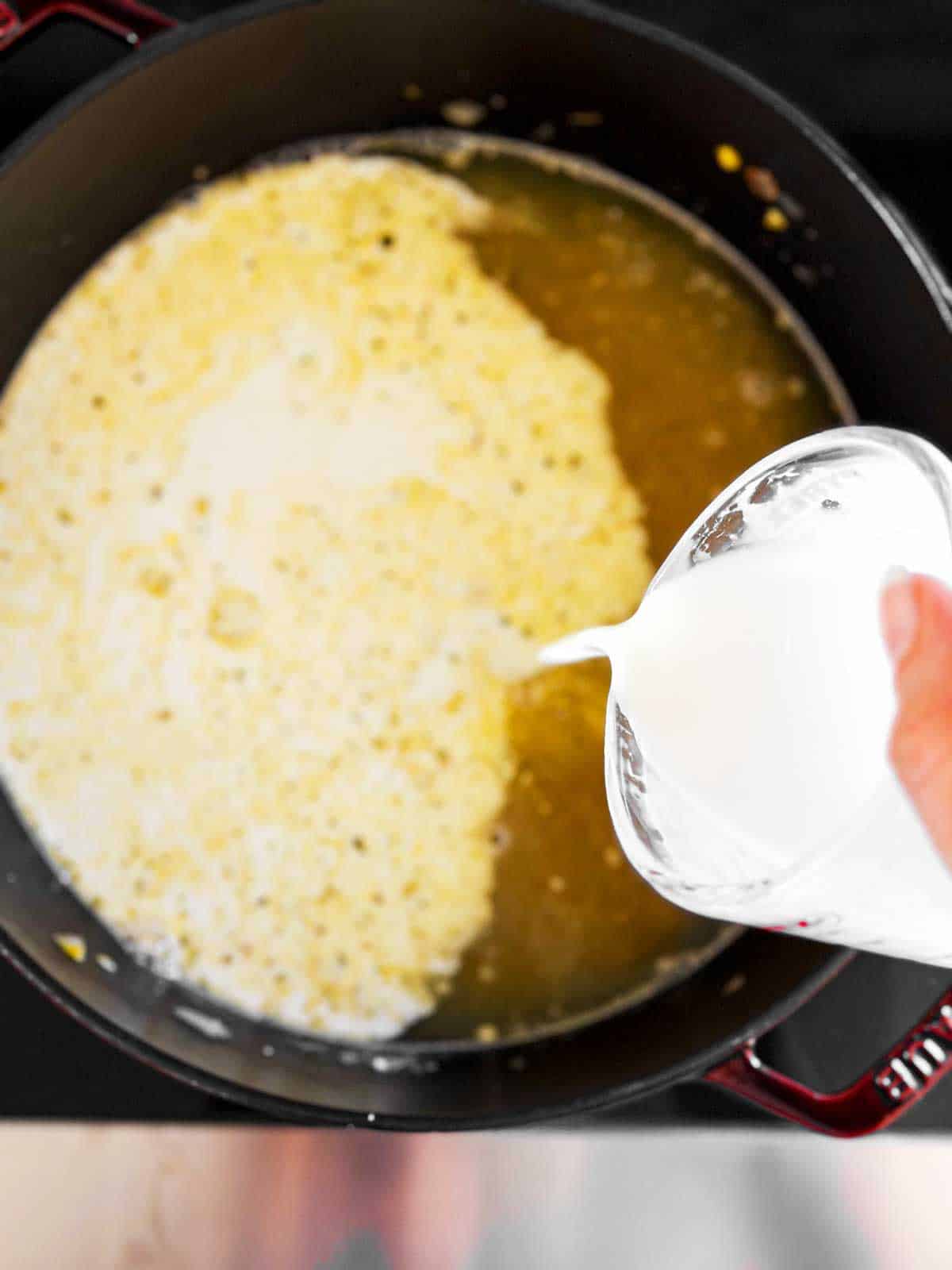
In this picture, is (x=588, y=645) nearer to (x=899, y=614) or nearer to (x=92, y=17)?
(x=899, y=614)

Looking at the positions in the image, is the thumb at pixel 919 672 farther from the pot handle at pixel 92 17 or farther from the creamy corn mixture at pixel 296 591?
the pot handle at pixel 92 17

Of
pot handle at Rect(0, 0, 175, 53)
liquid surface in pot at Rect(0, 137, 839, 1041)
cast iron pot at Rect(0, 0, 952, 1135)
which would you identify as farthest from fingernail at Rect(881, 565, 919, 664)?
pot handle at Rect(0, 0, 175, 53)

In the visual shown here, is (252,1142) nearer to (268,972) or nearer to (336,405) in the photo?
(268,972)

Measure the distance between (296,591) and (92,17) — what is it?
0.51 m

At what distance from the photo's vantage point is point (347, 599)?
3.49ft

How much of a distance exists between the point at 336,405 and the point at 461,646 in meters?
Answer: 0.27

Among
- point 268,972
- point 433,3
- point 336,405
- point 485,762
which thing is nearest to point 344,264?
point 336,405

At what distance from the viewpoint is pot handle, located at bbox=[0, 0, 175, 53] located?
34.5 inches

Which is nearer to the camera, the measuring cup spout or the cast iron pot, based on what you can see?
the measuring cup spout

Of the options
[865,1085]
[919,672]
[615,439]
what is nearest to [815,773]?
[919,672]

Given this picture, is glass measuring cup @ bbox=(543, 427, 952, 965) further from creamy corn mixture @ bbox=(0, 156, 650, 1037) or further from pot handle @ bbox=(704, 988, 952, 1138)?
creamy corn mixture @ bbox=(0, 156, 650, 1037)

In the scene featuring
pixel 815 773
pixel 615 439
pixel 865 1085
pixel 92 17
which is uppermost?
pixel 92 17

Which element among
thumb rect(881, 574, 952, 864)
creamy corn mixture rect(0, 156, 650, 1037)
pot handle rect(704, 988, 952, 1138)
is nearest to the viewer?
thumb rect(881, 574, 952, 864)

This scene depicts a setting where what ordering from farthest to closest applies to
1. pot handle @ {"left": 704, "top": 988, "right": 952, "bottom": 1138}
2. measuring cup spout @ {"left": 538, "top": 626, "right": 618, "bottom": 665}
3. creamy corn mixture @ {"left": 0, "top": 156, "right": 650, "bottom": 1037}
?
creamy corn mixture @ {"left": 0, "top": 156, "right": 650, "bottom": 1037}
pot handle @ {"left": 704, "top": 988, "right": 952, "bottom": 1138}
measuring cup spout @ {"left": 538, "top": 626, "right": 618, "bottom": 665}
